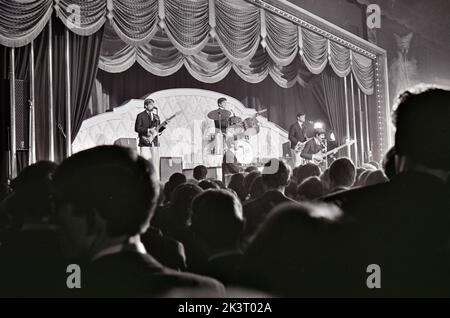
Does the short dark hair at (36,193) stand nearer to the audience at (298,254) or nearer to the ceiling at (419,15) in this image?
the audience at (298,254)

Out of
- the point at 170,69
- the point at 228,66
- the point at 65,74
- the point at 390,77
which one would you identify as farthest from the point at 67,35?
the point at 390,77

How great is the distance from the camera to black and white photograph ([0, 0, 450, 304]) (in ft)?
2.95

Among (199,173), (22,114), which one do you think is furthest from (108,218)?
(22,114)

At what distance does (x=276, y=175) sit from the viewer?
2531 mm

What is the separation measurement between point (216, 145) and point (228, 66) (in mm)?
1228

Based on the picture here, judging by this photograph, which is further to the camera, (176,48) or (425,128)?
(176,48)

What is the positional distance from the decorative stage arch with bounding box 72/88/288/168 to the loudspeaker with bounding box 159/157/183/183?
23.1 inches

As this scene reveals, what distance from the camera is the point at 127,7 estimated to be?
5090 mm

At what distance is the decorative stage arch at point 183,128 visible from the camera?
6812 millimetres

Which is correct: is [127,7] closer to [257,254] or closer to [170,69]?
[170,69]

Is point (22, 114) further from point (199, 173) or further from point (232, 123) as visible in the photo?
point (232, 123)

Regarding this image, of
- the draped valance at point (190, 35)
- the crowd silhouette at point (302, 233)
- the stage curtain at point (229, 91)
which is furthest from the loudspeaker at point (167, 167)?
the crowd silhouette at point (302, 233)

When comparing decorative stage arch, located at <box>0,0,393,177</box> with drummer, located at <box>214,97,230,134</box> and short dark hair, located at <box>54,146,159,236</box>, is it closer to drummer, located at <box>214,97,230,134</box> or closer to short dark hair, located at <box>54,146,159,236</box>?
drummer, located at <box>214,97,230,134</box>

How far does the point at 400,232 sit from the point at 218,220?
66 centimetres
